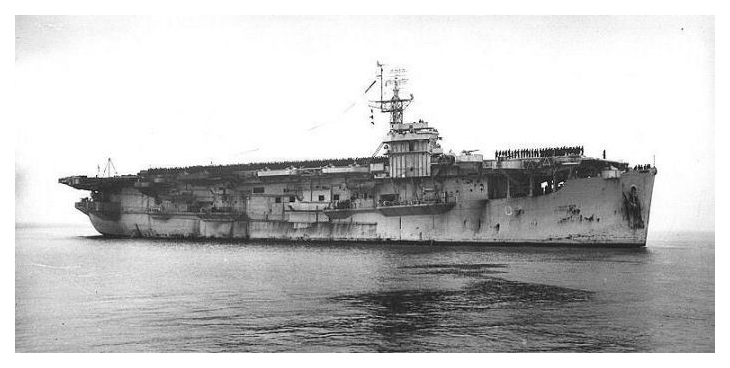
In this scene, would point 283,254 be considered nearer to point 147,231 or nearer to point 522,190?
point 522,190

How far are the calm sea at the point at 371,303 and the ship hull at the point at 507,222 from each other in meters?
1.85

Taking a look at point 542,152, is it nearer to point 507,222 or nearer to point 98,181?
point 507,222

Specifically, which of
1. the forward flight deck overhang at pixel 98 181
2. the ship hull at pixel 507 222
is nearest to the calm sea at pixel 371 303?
the ship hull at pixel 507 222

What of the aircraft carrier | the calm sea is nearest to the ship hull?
the aircraft carrier

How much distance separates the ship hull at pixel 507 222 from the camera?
3075 centimetres

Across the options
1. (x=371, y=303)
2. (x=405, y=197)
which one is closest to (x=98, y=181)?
(x=405, y=197)

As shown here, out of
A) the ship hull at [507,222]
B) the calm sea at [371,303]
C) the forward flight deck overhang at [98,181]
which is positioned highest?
the forward flight deck overhang at [98,181]

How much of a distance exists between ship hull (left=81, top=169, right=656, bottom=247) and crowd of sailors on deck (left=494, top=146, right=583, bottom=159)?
1406mm

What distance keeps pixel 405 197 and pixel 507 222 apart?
5462mm

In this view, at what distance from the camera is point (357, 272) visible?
24109mm

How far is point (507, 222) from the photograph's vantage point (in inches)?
1284

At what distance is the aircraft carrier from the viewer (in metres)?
31.1

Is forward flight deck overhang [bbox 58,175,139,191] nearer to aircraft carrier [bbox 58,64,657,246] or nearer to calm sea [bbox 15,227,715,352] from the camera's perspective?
aircraft carrier [bbox 58,64,657,246]

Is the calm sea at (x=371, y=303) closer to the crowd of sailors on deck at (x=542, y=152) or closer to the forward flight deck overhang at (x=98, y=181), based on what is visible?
the crowd of sailors on deck at (x=542, y=152)
